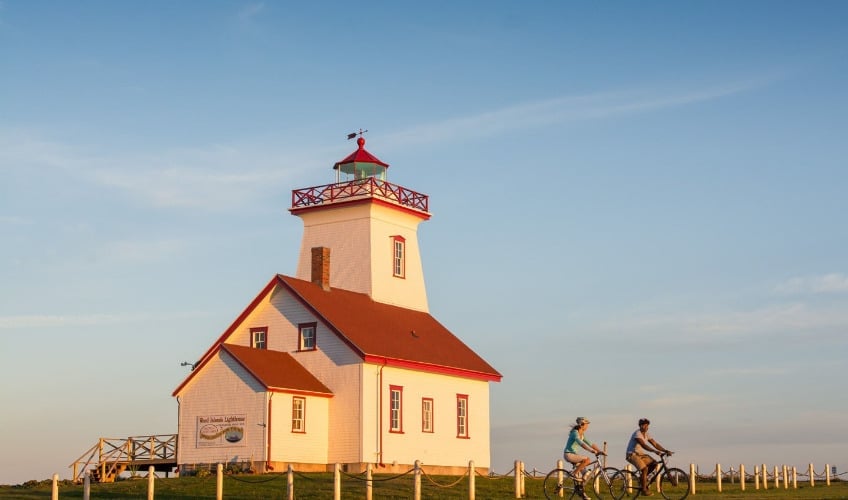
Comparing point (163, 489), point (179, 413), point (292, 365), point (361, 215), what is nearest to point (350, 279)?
point (361, 215)

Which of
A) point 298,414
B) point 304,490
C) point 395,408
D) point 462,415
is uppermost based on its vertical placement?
point 395,408

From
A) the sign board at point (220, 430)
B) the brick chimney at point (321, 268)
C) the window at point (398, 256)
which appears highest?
the window at point (398, 256)

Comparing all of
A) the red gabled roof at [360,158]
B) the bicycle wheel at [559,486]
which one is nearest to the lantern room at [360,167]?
the red gabled roof at [360,158]

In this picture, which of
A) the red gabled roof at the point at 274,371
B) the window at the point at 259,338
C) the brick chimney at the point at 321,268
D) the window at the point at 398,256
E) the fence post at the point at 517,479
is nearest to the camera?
the fence post at the point at 517,479

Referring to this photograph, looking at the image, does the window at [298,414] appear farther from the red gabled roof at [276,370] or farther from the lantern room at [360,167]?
the lantern room at [360,167]

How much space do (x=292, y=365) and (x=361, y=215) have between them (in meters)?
8.79

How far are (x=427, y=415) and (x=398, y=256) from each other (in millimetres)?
8279

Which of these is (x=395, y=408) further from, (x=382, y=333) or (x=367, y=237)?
(x=367, y=237)

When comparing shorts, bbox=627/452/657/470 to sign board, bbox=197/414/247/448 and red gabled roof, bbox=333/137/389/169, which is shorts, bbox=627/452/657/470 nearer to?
sign board, bbox=197/414/247/448

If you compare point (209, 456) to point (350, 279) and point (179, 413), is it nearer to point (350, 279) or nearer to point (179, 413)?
point (179, 413)

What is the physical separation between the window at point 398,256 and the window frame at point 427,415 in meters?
7.12

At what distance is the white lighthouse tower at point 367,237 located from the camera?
50875 mm

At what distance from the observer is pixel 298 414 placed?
43312mm

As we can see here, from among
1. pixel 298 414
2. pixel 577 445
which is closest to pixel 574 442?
pixel 577 445
